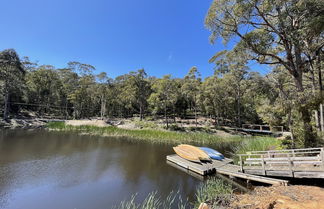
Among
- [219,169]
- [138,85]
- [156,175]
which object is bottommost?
[156,175]

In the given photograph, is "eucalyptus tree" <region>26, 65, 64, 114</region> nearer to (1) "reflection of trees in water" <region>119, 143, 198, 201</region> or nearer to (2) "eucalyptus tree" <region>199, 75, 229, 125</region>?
(2) "eucalyptus tree" <region>199, 75, 229, 125</region>

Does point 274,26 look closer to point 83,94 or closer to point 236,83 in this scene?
point 236,83

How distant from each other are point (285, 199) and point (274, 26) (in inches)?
278

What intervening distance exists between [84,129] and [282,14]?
21.9 metres

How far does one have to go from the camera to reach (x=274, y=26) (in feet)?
24.0

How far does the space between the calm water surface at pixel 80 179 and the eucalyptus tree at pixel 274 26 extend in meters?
6.66

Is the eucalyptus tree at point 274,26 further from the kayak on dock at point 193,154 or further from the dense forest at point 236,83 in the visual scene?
the kayak on dock at point 193,154

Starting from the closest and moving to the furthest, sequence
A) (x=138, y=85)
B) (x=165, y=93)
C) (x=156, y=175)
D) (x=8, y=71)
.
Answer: (x=156, y=175) → (x=165, y=93) → (x=8, y=71) → (x=138, y=85)

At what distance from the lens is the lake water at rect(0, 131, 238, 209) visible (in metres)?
5.29

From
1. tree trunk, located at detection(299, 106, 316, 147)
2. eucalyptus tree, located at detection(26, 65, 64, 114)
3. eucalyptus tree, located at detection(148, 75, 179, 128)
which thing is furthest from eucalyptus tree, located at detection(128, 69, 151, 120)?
tree trunk, located at detection(299, 106, 316, 147)

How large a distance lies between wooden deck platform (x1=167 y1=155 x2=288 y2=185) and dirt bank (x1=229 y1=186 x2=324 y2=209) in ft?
2.35

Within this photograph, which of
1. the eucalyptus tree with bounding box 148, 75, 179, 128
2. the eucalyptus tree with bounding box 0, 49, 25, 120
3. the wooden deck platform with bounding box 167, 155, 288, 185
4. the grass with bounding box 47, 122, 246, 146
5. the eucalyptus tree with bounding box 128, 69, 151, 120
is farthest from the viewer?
the eucalyptus tree with bounding box 128, 69, 151, 120

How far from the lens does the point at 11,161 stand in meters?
8.56

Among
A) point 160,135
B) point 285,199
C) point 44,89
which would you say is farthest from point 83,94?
point 285,199
